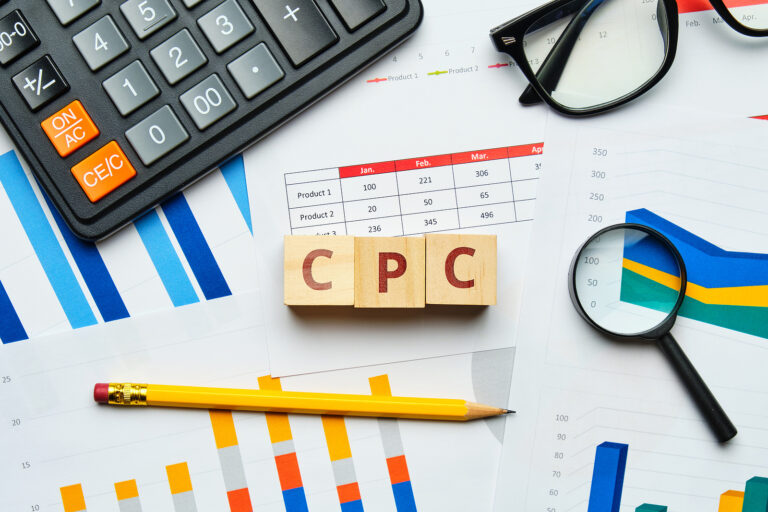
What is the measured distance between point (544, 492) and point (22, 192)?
1.97 feet

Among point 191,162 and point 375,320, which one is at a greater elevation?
point 191,162

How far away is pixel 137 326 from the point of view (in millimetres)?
635

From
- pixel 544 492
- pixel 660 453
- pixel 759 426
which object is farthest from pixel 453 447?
pixel 759 426

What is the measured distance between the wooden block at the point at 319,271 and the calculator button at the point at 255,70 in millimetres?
147

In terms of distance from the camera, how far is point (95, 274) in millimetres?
636

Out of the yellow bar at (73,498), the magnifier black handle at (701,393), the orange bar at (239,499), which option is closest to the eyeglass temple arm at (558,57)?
the magnifier black handle at (701,393)

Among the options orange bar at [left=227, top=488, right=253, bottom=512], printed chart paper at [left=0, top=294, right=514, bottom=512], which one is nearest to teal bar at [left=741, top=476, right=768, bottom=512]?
printed chart paper at [left=0, top=294, right=514, bottom=512]

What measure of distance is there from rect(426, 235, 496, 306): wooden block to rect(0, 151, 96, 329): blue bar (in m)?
0.34

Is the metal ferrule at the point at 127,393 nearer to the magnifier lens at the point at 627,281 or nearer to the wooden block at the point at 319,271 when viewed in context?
the wooden block at the point at 319,271

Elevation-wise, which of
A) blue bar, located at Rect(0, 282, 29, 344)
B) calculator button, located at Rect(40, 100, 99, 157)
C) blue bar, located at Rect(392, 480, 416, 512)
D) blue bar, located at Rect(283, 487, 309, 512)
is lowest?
blue bar, located at Rect(392, 480, 416, 512)

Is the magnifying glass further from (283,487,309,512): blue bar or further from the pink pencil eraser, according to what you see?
the pink pencil eraser

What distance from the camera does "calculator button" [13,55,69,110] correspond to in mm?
585

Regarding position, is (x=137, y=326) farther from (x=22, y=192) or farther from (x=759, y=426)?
(x=759, y=426)

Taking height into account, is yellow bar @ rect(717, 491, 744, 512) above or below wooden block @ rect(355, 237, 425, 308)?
below
